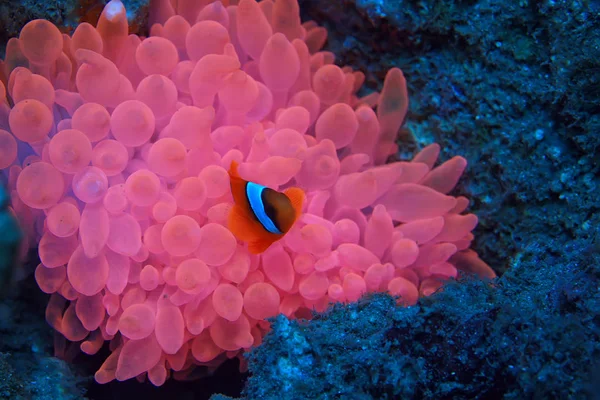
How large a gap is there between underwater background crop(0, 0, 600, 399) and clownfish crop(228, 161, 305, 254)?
38 centimetres

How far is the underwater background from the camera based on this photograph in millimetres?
1508

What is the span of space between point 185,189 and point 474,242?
1655mm

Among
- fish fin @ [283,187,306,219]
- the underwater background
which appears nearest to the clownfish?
fish fin @ [283,187,306,219]

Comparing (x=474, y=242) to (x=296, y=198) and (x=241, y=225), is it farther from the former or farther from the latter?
(x=241, y=225)

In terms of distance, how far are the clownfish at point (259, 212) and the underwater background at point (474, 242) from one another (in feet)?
1.24

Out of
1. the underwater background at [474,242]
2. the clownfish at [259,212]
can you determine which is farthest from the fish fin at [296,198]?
Result: the underwater background at [474,242]

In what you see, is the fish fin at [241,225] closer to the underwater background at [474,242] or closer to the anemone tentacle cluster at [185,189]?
the anemone tentacle cluster at [185,189]

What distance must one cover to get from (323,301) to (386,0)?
167cm

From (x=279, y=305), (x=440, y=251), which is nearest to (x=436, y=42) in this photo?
(x=440, y=251)

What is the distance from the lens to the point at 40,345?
2248 mm

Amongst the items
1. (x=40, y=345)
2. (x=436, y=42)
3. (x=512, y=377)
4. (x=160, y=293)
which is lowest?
(x=40, y=345)

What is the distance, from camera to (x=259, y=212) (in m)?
1.85

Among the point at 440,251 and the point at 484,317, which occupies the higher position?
the point at 440,251

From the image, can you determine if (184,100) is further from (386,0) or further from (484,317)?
(484,317)
